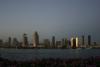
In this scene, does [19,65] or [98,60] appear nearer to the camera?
[19,65]

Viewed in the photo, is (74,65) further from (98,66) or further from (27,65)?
(27,65)

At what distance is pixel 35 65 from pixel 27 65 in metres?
0.41

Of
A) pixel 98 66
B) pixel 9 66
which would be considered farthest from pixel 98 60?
pixel 9 66

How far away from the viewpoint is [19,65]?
13156 millimetres

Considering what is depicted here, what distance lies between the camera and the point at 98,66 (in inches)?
514

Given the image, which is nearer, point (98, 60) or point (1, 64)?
point (1, 64)

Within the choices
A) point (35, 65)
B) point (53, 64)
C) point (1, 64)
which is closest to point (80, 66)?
point (53, 64)

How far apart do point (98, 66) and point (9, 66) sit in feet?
14.3

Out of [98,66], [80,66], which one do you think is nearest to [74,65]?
[80,66]

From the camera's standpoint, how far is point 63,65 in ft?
41.5

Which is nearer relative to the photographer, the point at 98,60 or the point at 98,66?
the point at 98,66

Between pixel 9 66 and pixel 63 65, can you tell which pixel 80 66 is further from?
pixel 9 66

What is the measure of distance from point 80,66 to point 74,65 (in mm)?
400

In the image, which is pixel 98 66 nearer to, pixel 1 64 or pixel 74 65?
pixel 74 65
